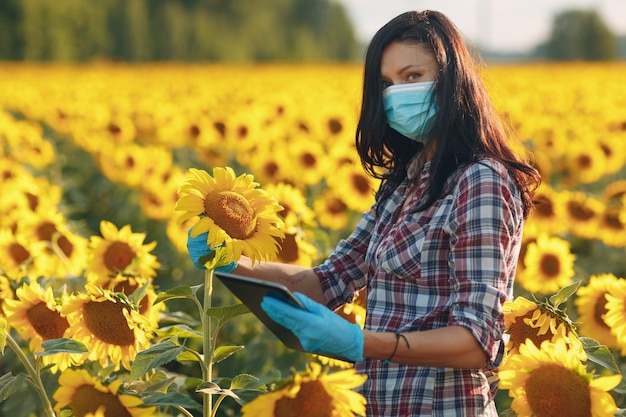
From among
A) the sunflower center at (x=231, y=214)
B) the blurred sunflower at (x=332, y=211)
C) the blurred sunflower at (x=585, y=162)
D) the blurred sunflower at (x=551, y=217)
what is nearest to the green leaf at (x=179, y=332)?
the sunflower center at (x=231, y=214)

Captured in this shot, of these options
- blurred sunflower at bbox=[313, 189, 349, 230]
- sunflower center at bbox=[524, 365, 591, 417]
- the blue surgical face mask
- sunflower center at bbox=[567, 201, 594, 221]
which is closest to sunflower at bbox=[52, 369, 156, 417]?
sunflower center at bbox=[524, 365, 591, 417]

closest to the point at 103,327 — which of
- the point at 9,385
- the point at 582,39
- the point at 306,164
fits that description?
the point at 9,385

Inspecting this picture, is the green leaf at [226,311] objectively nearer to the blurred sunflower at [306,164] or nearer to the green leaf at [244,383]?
the green leaf at [244,383]

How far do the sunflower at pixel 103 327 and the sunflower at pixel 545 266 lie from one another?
2.30 metres

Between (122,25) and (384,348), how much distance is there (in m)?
43.9

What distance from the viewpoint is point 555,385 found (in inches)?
77.5

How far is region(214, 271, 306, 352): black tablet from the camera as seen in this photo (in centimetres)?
188

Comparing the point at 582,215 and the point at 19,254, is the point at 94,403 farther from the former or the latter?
the point at 582,215

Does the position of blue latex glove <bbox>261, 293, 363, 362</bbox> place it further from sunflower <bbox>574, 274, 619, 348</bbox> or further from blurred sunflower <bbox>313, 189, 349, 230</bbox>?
blurred sunflower <bbox>313, 189, 349, 230</bbox>

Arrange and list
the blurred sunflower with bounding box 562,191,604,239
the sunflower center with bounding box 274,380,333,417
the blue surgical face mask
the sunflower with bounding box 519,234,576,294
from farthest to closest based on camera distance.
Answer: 1. the blurred sunflower with bounding box 562,191,604,239
2. the sunflower with bounding box 519,234,576,294
3. the blue surgical face mask
4. the sunflower center with bounding box 274,380,333,417

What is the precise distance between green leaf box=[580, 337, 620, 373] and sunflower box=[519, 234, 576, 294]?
6.28ft

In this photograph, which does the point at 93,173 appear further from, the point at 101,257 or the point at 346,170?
the point at 101,257

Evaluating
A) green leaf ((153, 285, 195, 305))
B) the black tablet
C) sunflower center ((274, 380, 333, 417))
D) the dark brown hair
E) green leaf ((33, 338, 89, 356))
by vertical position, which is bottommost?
green leaf ((33, 338, 89, 356))

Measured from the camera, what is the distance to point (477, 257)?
7.02 feet
